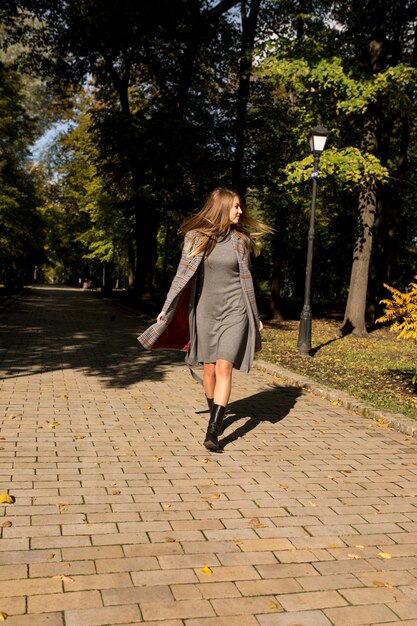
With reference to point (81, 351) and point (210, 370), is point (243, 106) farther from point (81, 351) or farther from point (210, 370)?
point (210, 370)

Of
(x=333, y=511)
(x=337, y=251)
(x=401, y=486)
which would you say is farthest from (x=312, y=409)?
(x=337, y=251)

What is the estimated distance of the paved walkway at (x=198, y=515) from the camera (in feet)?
9.15

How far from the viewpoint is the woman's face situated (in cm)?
520

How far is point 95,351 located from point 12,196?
16.6m

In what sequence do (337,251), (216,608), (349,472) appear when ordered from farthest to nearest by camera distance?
(337,251)
(349,472)
(216,608)

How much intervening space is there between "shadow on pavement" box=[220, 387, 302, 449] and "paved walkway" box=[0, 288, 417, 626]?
0.04 meters

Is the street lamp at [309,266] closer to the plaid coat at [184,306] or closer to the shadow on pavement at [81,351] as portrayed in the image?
the shadow on pavement at [81,351]

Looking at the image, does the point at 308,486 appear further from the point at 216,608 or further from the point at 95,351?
the point at 95,351

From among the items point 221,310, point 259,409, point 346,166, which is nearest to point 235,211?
point 221,310

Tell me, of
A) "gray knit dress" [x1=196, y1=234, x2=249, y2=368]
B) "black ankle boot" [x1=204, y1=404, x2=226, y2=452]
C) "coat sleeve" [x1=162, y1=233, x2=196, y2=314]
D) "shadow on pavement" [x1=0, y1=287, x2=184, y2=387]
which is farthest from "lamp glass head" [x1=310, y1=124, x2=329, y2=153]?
"black ankle boot" [x1=204, y1=404, x2=226, y2=452]

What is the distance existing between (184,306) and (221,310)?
44 centimetres

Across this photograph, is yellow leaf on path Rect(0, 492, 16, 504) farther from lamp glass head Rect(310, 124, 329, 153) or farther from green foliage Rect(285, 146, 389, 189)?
green foliage Rect(285, 146, 389, 189)

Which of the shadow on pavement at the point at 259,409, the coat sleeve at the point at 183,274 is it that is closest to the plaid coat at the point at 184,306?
the coat sleeve at the point at 183,274

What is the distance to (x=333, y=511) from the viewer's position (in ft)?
13.3
